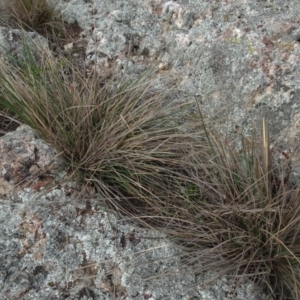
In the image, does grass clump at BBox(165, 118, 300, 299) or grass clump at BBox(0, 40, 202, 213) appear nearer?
grass clump at BBox(165, 118, 300, 299)

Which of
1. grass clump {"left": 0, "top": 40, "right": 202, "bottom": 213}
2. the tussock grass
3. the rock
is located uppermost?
the tussock grass

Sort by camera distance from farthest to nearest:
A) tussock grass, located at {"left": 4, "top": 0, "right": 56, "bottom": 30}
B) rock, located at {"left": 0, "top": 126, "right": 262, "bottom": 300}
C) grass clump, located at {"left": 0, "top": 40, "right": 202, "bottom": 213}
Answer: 1. tussock grass, located at {"left": 4, "top": 0, "right": 56, "bottom": 30}
2. grass clump, located at {"left": 0, "top": 40, "right": 202, "bottom": 213}
3. rock, located at {"left": 0, "top": 126, "right": 262, "bottom": 300}

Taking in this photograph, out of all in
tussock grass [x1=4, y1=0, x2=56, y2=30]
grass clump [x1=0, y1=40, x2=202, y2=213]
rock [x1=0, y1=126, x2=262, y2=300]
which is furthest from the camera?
tussock grass [x1=4, y1=0, x2=56, y2=30]

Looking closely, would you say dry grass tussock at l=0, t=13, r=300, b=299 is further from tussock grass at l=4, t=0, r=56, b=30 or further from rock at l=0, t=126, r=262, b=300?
tussock grass at l=4, t=0, r=56, b=30

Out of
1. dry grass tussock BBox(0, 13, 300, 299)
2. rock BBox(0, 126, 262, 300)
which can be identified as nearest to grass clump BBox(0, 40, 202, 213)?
dry grass tussock BBox(0, 13, 300, 299)

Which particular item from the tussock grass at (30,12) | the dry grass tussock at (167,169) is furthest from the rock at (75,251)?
the tussock grass at (30,12)

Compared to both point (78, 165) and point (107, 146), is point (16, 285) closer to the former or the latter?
point (78, 165)

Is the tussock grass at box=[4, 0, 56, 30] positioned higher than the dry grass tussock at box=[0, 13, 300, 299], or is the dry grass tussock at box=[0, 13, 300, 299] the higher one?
the tussock grass at box=[4, 0, 56, 30]

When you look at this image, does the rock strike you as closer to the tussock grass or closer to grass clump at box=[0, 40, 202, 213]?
grass clump at box=[0, 40, 202, 213]

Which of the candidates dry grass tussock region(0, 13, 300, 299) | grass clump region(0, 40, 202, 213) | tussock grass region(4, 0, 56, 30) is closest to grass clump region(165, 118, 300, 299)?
dry grass tussock region(0, 13, 300, 299)
